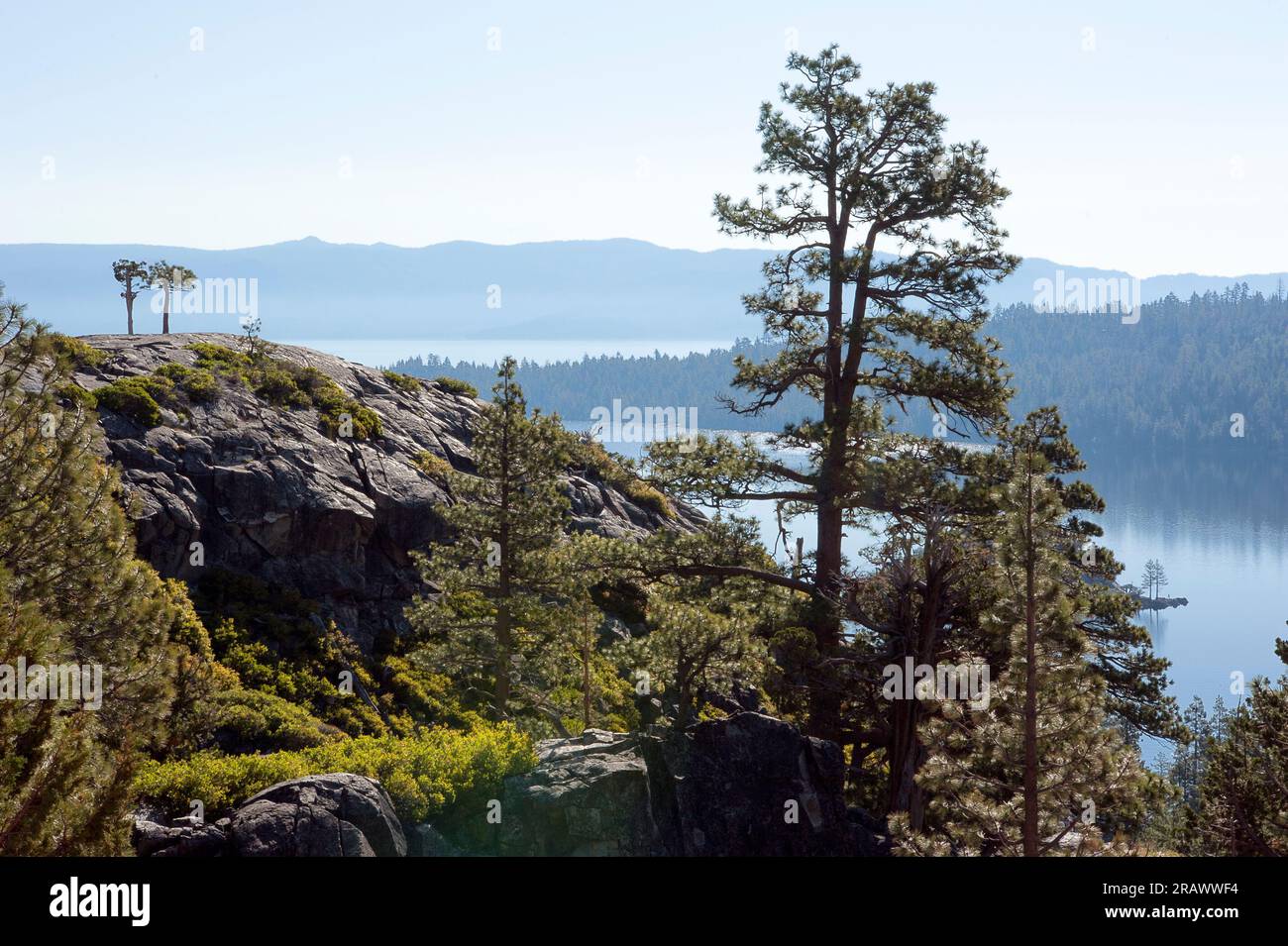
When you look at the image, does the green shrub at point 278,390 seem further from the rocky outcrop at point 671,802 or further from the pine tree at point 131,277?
the rocky outcrop at point 671,802

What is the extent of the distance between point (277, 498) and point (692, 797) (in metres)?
19.1

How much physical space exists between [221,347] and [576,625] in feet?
72.8

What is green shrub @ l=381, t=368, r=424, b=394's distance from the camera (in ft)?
143

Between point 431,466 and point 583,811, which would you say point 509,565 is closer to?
point 583,811

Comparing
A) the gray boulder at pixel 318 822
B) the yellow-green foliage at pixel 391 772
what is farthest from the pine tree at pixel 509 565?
the gray boulder at pixel 318 822

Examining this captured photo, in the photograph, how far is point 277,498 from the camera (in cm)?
3094

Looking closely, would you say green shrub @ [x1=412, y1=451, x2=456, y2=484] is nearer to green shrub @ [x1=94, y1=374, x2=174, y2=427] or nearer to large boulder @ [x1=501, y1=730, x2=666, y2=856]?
green shrub @ [x1=94, y1=374, x2=174, y2=427]

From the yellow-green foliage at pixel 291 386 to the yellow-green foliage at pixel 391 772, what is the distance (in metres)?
20.0

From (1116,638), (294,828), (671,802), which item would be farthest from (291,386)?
(1116,638)

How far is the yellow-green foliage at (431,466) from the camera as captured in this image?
118 ft

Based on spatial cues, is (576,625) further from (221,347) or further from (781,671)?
(221,347)

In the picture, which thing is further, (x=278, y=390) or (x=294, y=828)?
(x=278, y=390)
